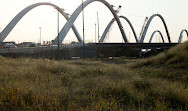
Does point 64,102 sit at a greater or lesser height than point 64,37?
lesser

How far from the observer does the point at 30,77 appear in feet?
43.0

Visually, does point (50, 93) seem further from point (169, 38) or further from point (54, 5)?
point (169, 38)

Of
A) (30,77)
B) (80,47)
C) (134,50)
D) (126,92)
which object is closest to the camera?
(126,92)

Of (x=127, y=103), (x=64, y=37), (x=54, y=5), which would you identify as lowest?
(x=127, y=103)

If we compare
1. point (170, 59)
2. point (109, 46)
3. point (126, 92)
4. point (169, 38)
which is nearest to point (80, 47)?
point (109, 46)

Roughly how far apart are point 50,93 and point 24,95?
1.07m

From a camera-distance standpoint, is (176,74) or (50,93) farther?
(176,74)

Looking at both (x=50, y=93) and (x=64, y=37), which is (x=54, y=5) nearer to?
(x=64, y=37)

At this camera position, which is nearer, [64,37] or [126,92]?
[126,92]

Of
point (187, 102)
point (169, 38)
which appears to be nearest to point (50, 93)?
point (187, 102)

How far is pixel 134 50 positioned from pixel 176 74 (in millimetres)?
57617

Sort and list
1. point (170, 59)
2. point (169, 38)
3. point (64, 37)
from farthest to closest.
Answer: point (169, 38) → point (64, 37) → point (170, 59)

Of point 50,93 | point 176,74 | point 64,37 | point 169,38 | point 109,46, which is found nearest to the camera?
point 50,93

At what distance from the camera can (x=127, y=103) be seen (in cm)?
878
